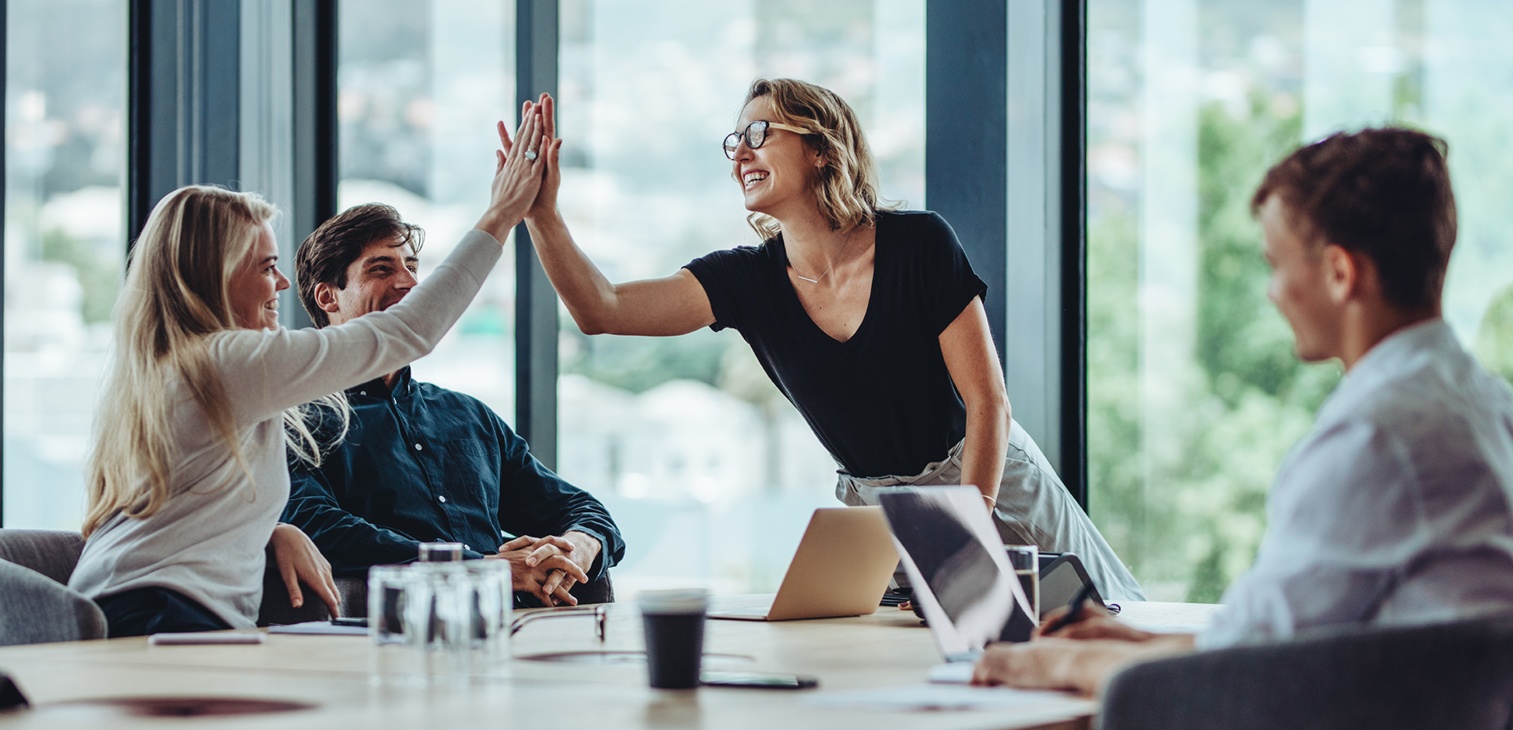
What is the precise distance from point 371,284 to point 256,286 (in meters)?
0.50

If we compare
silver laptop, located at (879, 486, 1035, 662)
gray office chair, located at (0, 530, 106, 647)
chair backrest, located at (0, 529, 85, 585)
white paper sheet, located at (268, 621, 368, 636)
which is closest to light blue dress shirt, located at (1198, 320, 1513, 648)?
silver laptop, located at (879, 486, 1035, 662)

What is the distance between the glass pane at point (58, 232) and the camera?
4.22m

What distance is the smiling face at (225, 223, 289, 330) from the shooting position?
7.99 ft

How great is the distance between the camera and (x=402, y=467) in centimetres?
296

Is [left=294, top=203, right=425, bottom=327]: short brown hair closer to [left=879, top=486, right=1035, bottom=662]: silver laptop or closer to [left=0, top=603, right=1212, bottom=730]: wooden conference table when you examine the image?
[left=0, top=603, right=1212, bottom=730]: wooden conference table

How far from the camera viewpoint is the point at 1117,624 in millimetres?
1517

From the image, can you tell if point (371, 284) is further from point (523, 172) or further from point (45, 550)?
point (45, 550)

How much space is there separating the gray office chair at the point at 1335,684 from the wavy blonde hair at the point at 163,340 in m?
1.55

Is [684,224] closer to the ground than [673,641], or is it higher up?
higher up

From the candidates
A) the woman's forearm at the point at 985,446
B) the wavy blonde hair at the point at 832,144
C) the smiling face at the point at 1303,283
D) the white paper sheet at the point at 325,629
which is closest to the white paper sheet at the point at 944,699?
the smiling face at the point at 1303,283

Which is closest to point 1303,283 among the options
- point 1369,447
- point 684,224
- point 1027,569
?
point 1369,447

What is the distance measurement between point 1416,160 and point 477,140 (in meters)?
4.14

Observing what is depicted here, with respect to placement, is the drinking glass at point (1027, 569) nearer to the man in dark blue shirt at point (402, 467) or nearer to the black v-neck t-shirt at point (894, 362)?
the black v-neck t-shirt at point (894, 362)

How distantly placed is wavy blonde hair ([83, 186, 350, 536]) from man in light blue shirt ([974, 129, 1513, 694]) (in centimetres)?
132
